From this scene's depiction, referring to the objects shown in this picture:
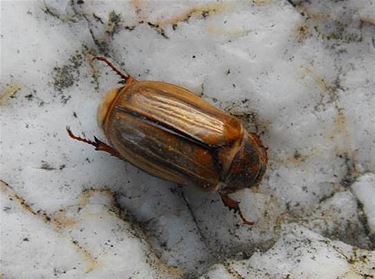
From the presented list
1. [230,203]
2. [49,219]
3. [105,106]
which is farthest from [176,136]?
[49,219]

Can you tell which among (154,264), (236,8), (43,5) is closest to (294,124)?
(236,8)

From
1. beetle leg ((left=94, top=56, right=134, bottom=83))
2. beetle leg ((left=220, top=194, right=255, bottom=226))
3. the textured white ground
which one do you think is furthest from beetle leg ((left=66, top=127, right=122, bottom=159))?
beetle leg ((left=220, top=194, right=255, bottom=226))

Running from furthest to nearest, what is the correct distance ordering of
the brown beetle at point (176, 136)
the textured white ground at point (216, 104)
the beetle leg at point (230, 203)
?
the beetle leg at point (230, 203) < the textured white ground at point (216, 104) < the brown beetle at point (176, 136)

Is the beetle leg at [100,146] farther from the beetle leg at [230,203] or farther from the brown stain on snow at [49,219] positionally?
the beetle leg at [230,203]

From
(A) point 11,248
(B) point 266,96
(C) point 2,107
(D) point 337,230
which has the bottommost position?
(D) point 337,230

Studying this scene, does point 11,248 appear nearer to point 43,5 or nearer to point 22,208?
point 22,208

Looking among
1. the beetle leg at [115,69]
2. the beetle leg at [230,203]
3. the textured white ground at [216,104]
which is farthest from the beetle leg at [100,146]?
the beetle leg at [230,203]

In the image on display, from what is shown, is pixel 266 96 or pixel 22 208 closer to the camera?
pixel 22 208
